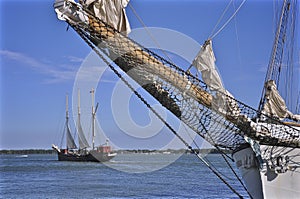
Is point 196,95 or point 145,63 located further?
point 196,95

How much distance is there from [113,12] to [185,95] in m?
2.07

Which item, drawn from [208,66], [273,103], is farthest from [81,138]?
[208,66]

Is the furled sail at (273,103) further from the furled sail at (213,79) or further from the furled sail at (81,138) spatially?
the furled sail at (81,138)

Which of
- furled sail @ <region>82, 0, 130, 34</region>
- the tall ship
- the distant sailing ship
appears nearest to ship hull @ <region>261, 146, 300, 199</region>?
the tall ship

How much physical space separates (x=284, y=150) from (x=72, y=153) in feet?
207

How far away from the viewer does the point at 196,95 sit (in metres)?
10.4

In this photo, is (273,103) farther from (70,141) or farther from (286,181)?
(70,141)

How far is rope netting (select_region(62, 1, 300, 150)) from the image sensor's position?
30.1ft

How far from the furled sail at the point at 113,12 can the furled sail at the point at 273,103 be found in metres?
5.14

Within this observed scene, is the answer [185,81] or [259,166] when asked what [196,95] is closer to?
[185,81]

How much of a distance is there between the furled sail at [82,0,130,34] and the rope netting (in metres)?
0.19

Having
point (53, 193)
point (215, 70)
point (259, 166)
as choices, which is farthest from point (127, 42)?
point (53, 193)

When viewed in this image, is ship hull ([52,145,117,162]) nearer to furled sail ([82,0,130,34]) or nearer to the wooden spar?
the wooden spar

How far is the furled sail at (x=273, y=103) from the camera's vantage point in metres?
13.3
